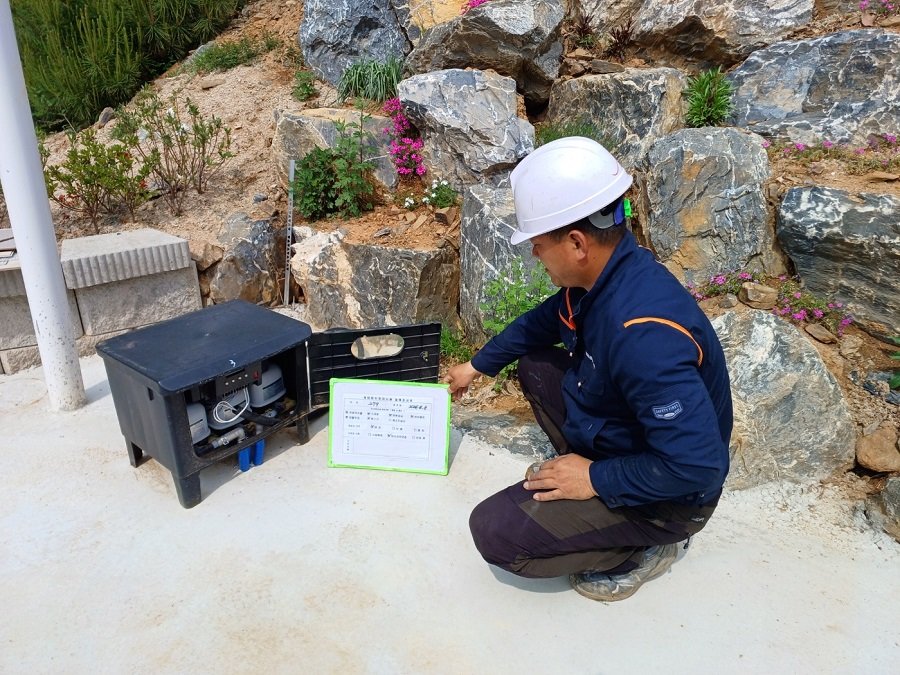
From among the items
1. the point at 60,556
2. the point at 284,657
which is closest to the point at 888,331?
the point at 284,657

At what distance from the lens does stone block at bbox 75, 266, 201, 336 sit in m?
3.78

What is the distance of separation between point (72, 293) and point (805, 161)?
433 cm

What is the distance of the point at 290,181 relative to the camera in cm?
470

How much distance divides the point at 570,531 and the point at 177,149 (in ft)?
16.1

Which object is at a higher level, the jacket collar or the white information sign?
the jacket collar

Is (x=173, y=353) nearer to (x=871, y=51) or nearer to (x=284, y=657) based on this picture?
(x=284, y=657)

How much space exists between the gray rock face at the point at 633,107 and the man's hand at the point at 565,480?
273cm

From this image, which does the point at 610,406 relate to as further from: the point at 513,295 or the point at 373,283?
the point at 373,283

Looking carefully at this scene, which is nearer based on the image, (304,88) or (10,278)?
(10,278)

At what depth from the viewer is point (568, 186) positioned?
1777mm

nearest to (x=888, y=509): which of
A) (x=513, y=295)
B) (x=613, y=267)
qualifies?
(x=613, y=267)

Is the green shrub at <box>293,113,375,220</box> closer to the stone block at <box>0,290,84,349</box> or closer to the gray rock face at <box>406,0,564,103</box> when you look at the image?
the gray rock face at <box>406,0,564,103</box>

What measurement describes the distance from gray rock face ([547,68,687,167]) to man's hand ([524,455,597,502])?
2734 mm

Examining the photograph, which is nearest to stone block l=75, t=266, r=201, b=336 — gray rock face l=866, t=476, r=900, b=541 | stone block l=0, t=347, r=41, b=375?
stone block l=0, t=347, r=41, b=375
